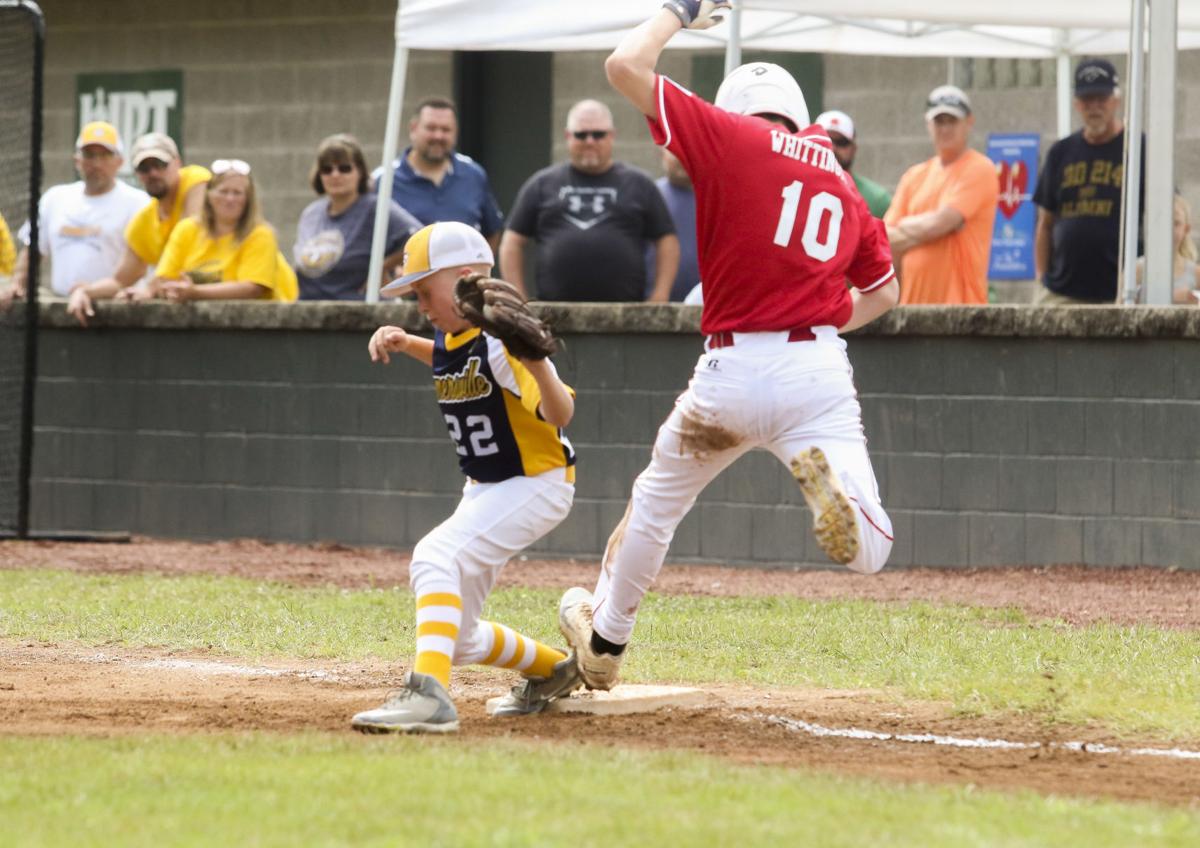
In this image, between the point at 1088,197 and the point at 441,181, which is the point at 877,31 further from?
the point at 441,181

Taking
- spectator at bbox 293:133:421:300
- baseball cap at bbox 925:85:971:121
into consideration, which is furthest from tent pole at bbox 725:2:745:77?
spectator at bbox 293:133:421:300

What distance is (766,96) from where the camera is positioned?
648 centimetres

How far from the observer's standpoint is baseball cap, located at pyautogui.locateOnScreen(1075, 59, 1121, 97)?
37.6 ft

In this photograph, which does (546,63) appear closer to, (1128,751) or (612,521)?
(612,521)

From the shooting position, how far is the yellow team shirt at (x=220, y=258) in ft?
41.0

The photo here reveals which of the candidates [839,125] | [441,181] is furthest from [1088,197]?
[441,181]

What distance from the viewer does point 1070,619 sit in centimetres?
893

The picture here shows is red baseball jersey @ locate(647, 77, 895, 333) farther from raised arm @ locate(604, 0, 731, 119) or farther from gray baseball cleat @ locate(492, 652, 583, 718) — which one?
gray baseball cleat @ locate(492, 652, 583, 718)

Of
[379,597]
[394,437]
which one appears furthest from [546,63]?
[379,597]

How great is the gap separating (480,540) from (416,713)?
0.62 m

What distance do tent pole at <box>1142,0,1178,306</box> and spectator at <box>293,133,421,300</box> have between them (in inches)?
174

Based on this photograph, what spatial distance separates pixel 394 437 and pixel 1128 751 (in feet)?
22.6

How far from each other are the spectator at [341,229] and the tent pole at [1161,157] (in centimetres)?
443

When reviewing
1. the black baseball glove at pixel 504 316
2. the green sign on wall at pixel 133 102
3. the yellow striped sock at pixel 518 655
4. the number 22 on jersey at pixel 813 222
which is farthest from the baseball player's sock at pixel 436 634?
the green sign on wall at pixel 133 102
